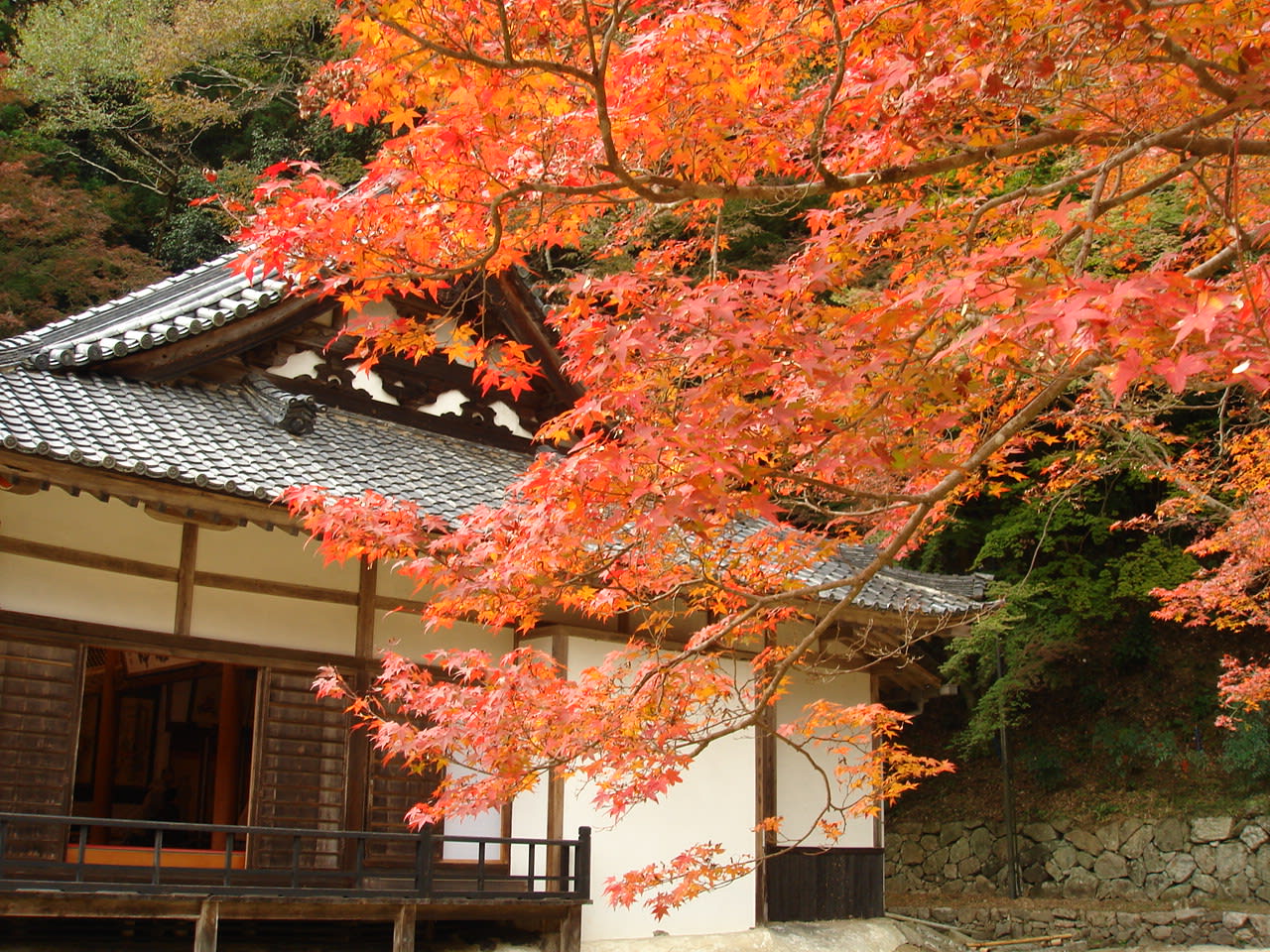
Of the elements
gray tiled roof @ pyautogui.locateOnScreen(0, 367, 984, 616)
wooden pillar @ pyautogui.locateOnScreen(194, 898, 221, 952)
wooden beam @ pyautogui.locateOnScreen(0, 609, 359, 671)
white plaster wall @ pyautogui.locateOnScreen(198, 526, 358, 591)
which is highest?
gray tiled roof @ pyautogui.locateOnScreen(0, 367, 984, 616)

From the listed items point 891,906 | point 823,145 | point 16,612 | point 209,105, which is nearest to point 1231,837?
point 891,906

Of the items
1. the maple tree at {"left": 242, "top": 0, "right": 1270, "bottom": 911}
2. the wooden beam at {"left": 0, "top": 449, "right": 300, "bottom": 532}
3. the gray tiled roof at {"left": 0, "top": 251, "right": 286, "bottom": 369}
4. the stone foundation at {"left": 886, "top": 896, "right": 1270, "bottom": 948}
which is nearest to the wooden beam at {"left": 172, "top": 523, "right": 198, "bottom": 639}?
the wooden beam at {"left": 0, "top": 449, "right": 300, "bottom": 532}

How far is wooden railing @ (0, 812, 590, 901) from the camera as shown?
21.9 feet

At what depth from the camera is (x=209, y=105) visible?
2064 cm

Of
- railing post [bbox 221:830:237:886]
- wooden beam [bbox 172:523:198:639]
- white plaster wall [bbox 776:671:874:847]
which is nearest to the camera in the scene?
railing post [bbox 221:830:237:886]

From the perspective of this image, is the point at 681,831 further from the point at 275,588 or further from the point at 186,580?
the point at 186,580

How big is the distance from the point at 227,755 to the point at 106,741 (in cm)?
268

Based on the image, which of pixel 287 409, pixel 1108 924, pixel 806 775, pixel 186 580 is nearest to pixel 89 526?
pixel 186 580

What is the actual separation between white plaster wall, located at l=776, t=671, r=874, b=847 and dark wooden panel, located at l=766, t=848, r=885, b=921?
16cm

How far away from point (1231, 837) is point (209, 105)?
19.6 m

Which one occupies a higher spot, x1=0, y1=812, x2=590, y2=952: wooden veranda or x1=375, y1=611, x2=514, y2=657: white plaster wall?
x1=375, y1=611, x2=514, y2=657: white plaster wall

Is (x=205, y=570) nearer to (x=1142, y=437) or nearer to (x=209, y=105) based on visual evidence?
(x=1142, y=437)

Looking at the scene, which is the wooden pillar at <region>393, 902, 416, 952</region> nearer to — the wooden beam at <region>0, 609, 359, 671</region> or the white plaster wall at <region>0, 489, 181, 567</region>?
the wooden beam at <region>0, 609, 359, 671</region>

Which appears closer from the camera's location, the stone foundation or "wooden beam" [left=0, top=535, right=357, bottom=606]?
"wooden beam" [left=0, top=535, right=357, bottom=606]
